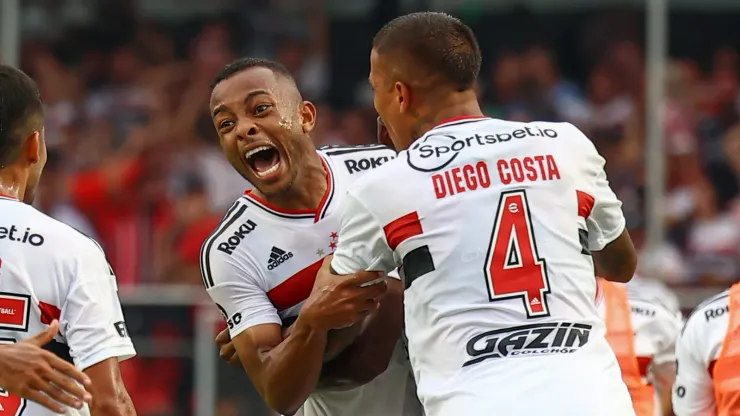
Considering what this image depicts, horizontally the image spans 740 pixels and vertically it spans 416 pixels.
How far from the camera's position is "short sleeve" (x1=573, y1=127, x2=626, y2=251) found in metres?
3.92

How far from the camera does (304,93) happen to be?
38.2 feet

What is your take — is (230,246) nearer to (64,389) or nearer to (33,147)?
(33,147)

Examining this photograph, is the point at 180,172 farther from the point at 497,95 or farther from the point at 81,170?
the point at 497,95

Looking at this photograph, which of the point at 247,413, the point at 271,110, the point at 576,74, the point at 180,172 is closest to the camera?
the point at 271,110

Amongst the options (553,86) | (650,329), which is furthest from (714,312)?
(553,86)

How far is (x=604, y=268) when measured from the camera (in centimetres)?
439

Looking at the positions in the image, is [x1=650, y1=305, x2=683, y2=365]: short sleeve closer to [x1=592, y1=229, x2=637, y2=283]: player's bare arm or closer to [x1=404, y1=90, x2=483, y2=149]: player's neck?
[x1=592, y1=229, x2=637, y2=283]: player's bare arm

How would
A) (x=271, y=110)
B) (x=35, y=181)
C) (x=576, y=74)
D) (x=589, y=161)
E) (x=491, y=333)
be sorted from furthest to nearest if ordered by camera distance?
(x=576, y=74) < (x=271, y=110) < (x=35, y=181) < (x=589, y=161) < (x=491, y=333)

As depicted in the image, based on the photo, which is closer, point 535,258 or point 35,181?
point 535,258

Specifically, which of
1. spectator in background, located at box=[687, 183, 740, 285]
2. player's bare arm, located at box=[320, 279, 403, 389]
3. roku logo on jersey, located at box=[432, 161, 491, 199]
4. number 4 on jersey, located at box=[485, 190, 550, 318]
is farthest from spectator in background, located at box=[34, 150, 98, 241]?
number 4 on jersey, located at box=[485, 190, 550, 318]

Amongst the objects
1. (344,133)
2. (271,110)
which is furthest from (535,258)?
(344,133)

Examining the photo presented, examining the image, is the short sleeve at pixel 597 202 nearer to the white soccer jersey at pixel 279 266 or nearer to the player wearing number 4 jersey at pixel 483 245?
the player wearing number 4 jersey at pixel 483 245

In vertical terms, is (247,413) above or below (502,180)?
below

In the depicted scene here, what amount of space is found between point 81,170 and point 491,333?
7.89m
